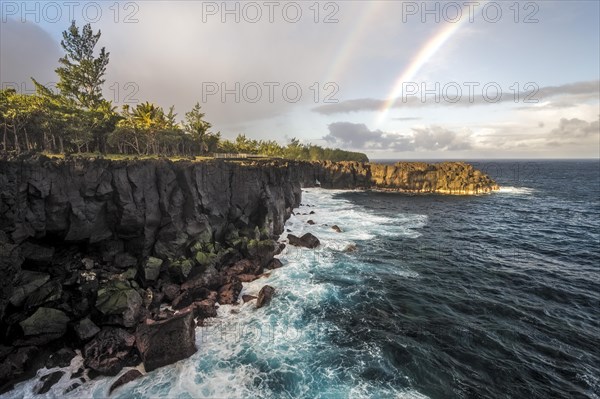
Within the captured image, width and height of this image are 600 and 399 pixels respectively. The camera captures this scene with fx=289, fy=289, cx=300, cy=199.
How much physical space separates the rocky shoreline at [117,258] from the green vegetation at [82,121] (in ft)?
41.4

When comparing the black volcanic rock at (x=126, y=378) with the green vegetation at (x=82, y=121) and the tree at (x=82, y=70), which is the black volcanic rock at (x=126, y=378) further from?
the tree at (x=82, y=70)

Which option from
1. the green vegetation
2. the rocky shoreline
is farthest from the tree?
the rocky shoreline

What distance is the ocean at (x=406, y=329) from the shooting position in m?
19.7

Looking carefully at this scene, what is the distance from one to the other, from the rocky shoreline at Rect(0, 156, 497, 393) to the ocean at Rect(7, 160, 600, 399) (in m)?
2.17

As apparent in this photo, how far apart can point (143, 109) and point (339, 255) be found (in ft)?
184

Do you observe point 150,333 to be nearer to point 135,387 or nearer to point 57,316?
point 135,387

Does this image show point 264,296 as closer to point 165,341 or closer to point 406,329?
point 165,341

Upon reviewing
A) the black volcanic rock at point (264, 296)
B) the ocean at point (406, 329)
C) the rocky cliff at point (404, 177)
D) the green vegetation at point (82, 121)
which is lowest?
the ocean at point (406, 329)

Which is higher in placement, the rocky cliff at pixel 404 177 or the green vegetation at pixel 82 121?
the green vegetation at pixel 82 121

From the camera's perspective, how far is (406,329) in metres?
26.0

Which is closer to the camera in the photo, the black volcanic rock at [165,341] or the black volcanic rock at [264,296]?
the black volcanic rock at [165,341]

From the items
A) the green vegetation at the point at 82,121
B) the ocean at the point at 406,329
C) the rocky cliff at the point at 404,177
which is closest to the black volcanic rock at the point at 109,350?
the ocean at the point at 406,329

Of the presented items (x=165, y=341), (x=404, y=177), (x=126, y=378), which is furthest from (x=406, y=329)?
(x=404, y=177)

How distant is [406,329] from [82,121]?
56808 mm
